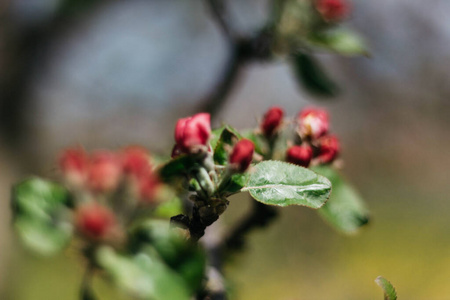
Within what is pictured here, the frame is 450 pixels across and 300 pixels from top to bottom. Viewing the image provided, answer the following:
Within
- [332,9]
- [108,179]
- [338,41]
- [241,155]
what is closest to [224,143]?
[241,155]

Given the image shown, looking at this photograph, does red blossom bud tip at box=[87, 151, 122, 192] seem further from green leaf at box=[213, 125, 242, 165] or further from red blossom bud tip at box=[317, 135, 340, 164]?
red blossom bud tip at box=[317, 135, 340, 164]

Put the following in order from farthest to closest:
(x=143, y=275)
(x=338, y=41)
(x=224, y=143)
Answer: (x=338, y=41), (x=224, y=143), (x=143, y=275)

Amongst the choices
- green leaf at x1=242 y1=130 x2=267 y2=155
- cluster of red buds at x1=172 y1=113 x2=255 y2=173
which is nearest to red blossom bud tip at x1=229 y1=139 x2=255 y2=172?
cluster of red buds at x1=172 y1=113 x2=255 y2=173

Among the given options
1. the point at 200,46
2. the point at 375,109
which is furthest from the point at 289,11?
the point at 375,109

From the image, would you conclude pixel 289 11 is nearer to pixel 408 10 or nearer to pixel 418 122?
pixel 408 10

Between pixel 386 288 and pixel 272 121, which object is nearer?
pixel 386 288

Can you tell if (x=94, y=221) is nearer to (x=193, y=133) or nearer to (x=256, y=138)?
(x=193, y=133)

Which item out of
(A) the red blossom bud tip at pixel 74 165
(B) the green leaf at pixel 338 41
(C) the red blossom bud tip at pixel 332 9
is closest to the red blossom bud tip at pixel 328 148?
(A) the red blossom bud tip at pixel 74 165

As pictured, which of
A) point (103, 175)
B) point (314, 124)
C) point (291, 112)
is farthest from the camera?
point (291, 112)
